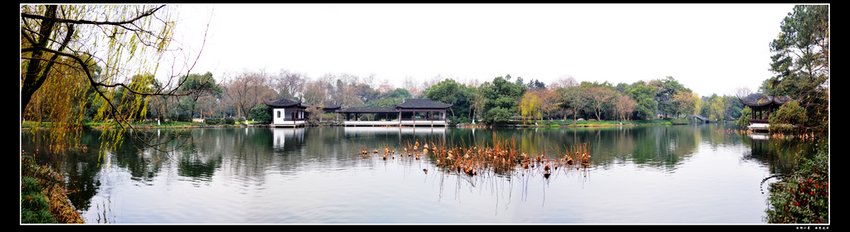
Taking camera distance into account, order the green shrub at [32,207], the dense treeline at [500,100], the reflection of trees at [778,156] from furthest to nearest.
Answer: the dense treeline at [500,100]
the reflection of trees at [778,156]
the green shrub at [32,207]

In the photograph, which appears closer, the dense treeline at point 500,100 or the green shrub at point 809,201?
the green shrub at point 809,201

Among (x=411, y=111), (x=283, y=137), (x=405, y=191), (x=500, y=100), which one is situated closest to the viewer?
(x=405, y=191)

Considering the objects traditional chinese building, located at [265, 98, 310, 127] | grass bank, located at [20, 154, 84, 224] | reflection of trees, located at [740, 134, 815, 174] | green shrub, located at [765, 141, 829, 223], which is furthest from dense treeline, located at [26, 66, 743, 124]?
green shrub, located at [765, 141, 829, 223]

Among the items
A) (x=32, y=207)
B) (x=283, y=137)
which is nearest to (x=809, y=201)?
(x=32, y=207)

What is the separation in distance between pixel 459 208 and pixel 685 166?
719 centimetres

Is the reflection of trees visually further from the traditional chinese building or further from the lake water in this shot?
the traditional chinese building

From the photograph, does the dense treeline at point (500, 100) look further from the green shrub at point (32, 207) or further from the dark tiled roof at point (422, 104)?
the green shrub at point (32, 207)

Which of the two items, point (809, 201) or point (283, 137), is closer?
point (809, 201)

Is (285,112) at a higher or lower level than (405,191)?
higher

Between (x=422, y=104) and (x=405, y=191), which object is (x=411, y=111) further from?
(x=405, y=191)

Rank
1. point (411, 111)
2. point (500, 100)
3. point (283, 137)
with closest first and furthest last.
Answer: point (283, 137)
point (500, 100)
point (411, 111)

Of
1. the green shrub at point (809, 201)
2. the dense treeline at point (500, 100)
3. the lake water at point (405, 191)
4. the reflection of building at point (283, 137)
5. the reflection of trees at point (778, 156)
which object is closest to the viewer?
the green shrub at point (809, 201)

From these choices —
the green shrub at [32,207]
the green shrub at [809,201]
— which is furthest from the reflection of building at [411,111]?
the green shrub at [809,201]

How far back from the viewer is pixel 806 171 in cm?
516
